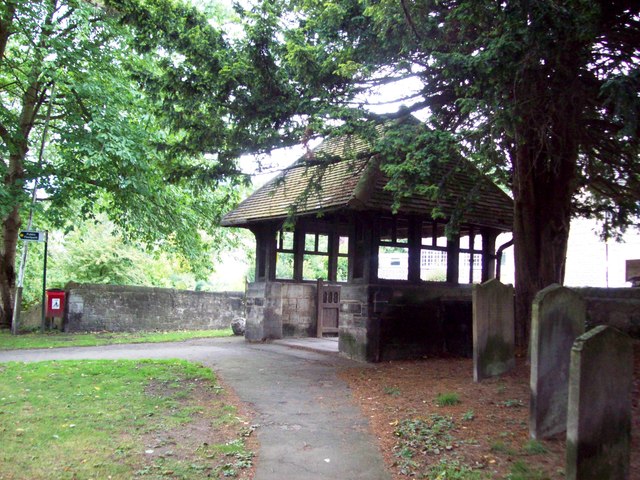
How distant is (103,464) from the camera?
484cm

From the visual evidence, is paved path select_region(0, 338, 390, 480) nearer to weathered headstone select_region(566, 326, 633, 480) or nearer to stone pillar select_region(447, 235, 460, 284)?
weathered headstone select_region(566, 326, 633, 480)

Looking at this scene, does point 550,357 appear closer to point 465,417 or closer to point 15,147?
point 465,417

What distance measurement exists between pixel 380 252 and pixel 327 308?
4.64 metres

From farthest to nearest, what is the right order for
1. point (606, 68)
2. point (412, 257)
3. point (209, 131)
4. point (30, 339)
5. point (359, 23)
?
point (30, 339) → point (412, 257) → point (209, 131) → point (359, 23) → point (606, 68)

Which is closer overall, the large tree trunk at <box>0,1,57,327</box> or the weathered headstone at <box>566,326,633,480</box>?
the weathered headstone at <box>566,326,633,480</box>

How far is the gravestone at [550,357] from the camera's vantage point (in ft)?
18.0

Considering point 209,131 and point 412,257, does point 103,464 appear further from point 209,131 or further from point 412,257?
point 412,257

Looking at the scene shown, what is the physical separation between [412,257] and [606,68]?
6.12 meters

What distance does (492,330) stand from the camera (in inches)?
323

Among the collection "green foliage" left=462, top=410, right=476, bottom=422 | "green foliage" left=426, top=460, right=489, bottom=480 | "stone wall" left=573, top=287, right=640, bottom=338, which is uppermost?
"stone wall" left=573, top=287, right=640, bottom=338

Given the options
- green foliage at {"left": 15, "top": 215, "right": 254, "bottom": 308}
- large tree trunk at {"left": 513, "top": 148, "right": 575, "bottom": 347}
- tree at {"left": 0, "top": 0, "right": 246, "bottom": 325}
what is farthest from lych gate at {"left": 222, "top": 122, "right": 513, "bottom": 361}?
green foliage at {"left": 15, "top": 215, "right": 254, "bottom": 308}

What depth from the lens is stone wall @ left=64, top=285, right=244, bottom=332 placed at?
17.4m

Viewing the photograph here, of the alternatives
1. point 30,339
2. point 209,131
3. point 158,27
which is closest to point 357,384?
point 209,131

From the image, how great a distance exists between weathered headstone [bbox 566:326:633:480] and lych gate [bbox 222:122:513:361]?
16.8 feet
